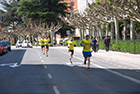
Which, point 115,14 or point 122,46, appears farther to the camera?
point 115,14

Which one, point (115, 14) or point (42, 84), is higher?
point (115, 14)

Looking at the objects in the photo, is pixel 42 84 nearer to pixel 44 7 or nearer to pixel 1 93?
pixel 1 93

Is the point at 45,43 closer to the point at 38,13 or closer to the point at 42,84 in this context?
the point at 42,84

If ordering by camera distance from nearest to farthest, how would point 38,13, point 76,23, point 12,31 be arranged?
point 76,23 < point 38,13 < point 12,31

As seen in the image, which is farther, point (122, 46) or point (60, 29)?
point (60, 29)

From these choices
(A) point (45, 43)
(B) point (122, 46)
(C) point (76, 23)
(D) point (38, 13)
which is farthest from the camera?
(D) point (38, 13)

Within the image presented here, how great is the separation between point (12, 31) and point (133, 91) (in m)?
97.7

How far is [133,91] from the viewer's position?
8367 mm

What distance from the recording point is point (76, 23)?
51.2 m

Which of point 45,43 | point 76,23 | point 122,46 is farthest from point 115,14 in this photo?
point 76,23

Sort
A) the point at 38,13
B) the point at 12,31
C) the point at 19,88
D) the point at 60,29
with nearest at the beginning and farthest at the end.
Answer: the point at 19,88 < the point at 38,13 < the point at 60,29 < the point at 12,31

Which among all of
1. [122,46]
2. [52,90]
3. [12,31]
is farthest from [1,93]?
[12,31]

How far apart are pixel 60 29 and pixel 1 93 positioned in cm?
6354

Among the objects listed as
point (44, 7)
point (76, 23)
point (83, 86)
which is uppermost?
point (44, 7)
